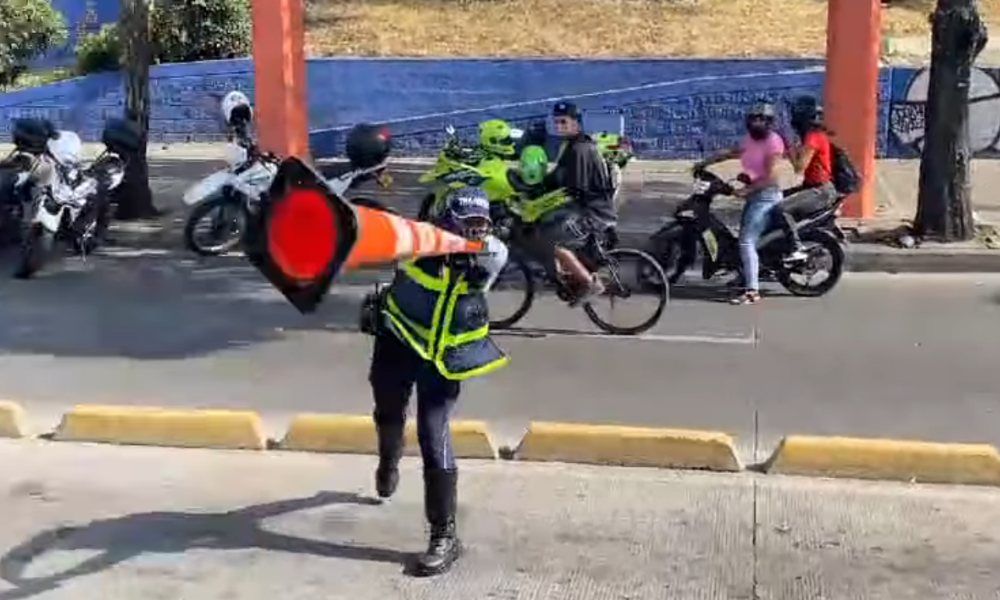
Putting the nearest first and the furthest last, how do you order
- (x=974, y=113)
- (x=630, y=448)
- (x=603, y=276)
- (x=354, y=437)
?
(x=630, y=448)
(x=354, y=437)
(x=603, y=276)
(x=974, y=113)

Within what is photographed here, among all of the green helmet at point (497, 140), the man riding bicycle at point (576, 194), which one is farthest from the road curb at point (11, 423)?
the green helmet at point (497, 140)

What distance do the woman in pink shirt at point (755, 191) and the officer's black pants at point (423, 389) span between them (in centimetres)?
621

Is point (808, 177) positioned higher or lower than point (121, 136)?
lower

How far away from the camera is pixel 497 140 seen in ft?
44.9

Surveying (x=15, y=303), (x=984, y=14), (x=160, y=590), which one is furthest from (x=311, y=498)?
(x=984, y=14)

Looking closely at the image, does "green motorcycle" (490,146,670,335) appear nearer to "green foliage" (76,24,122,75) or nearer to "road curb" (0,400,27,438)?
"road curb" (0,400,27,438)

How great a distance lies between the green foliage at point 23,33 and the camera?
2491cm

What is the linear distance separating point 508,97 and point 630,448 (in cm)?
1498

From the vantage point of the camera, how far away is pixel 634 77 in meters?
22.0

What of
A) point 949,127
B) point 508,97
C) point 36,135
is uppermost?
point 36,135

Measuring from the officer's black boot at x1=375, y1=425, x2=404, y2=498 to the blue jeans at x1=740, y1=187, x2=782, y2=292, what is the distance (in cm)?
587

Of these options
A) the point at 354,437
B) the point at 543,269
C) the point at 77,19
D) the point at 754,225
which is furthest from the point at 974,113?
the point at 77,19

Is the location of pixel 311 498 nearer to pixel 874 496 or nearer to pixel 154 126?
pixel 874 496

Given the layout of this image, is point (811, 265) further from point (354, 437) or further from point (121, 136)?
point (121, 136)
